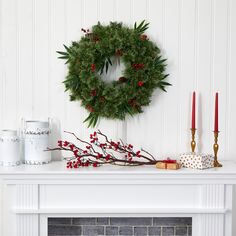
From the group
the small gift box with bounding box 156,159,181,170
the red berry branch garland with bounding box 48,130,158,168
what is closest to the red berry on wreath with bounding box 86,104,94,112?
the red berry branch garland with bounding box 48,130,158,168

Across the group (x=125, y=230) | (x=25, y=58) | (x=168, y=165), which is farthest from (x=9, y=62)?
→ (x=125, y=230)

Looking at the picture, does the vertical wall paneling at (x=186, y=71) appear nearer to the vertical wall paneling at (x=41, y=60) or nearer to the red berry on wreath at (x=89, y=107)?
the red berry on wreath at (x=89, y=107)

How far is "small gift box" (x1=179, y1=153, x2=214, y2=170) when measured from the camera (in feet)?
6.84

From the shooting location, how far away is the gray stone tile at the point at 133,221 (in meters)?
2.30

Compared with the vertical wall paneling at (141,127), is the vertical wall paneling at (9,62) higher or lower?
higher

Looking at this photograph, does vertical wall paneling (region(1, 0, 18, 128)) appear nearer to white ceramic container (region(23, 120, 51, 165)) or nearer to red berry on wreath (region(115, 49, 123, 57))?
white ceramic container (region(23, 120, 51, 165))

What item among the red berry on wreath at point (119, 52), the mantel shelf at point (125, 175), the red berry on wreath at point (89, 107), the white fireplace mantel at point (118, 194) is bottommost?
the white fireplace mantel at point (118, 194)

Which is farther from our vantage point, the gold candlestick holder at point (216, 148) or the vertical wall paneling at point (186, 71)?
the vertical wall paneling at point (186, 71)

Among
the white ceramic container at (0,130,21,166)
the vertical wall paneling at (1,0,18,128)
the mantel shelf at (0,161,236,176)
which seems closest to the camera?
the mantel shelf at (0,161,236,176)

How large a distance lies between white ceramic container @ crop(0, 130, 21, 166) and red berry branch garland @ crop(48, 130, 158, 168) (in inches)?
7.0

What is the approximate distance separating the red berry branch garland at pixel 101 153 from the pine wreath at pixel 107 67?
0.16 m

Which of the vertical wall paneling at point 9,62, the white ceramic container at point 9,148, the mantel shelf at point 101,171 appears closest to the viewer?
the mantel shelf at point 101,171

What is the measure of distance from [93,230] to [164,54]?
3.46 feet

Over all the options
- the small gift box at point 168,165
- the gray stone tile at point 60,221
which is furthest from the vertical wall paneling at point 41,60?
the small gift box at point 168,165
